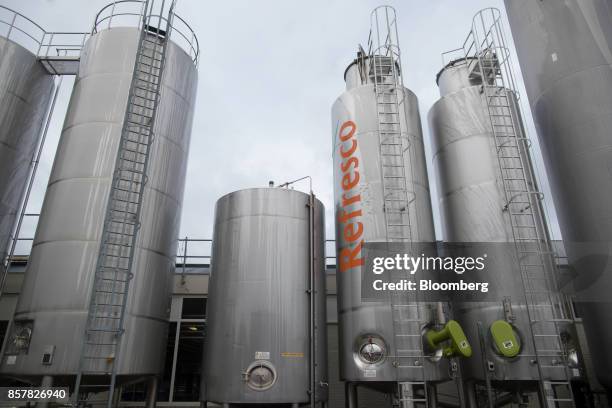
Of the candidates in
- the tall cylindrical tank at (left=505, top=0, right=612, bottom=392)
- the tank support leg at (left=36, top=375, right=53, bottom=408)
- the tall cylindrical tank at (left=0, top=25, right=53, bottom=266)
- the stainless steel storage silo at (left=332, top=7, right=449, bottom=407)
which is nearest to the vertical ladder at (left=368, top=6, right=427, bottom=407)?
the stainless steel storage silo at (left=332, top=7, right=449, bottom=407)

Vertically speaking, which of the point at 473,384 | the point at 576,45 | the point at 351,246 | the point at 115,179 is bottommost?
the point at 473,384

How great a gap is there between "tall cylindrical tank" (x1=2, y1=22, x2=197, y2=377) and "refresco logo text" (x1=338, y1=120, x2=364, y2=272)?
418cm

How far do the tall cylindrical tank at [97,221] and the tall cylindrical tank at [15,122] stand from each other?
233cm

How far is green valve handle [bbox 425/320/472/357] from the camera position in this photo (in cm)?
795

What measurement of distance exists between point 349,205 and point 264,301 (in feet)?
9.72

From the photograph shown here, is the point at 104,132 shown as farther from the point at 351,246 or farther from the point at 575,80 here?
the point at 575,80

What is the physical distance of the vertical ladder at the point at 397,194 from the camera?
27.8ft

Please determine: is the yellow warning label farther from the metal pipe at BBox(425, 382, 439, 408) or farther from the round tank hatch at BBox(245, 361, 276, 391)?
the metal pipe at BBox(425, 382, 439, 408)

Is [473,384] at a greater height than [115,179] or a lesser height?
lesser

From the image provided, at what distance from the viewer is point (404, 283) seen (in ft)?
29.3

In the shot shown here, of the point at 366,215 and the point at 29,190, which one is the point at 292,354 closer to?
the point at 366,215

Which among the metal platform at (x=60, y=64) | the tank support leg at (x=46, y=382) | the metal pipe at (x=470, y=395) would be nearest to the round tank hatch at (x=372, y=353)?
the metal pipe at (x=470, y=395)

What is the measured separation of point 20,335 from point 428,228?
887cm

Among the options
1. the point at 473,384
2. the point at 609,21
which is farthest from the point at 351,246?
the point at 609,21
